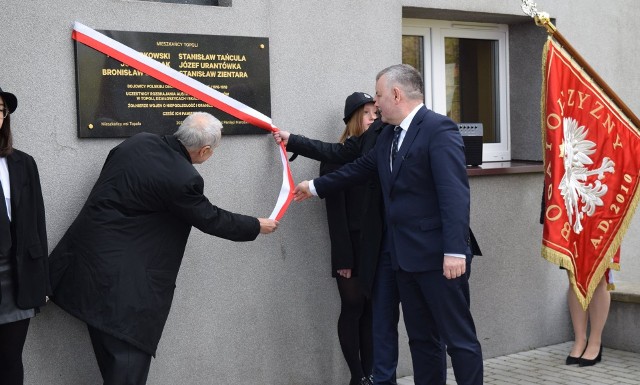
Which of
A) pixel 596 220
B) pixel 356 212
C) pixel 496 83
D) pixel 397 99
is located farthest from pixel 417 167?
pixel 496 83

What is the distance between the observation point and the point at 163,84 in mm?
5410

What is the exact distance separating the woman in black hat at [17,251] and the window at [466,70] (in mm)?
3473

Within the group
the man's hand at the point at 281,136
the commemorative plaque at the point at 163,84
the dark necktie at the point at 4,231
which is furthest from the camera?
the man's hand at the point at 281,136

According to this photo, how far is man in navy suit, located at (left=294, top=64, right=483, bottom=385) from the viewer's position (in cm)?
480

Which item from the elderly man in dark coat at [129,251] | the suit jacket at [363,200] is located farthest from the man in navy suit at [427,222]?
the elderly man in dark coat at [129,251]

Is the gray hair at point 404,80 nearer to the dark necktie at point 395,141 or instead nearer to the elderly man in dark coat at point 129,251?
the dark necktie at point 395,141

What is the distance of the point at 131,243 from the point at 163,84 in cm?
116

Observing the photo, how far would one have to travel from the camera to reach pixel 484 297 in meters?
7.05

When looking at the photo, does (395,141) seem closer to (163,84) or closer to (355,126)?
(355,126)

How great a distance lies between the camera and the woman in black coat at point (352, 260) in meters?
5.83

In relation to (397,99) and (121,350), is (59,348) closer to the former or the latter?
(121,350)

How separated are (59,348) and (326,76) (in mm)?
2395

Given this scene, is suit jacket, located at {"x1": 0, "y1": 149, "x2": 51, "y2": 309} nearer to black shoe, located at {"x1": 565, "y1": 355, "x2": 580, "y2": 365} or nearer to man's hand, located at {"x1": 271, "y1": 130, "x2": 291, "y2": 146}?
man's hand, located at {"x1": 271, "y1": 130, "x2": 291, "y2": 146}

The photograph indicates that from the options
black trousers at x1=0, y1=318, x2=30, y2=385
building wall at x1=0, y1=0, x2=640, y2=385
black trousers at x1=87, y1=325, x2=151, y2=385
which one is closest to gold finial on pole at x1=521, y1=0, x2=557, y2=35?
building wall at x1=0, y1=0, x2=640, y2=385
